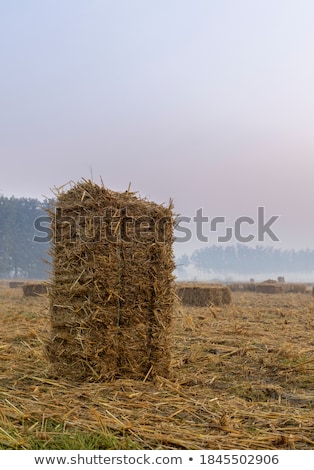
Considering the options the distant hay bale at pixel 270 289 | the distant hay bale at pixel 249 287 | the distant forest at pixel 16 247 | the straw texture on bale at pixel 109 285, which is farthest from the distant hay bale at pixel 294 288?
the distant forest at pixel 16 247

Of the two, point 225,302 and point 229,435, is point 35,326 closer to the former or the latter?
point 229,435

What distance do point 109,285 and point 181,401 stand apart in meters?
1.79

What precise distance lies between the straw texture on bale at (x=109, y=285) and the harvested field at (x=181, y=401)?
1.09 feet

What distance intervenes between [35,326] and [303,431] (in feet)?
24.2

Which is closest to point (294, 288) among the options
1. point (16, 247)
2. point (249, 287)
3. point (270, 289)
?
point (249, 287)

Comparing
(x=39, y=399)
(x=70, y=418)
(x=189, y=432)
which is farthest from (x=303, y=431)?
(x=39, y=399)

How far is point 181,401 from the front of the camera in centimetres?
596

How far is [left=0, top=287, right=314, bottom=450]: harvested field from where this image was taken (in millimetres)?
→ 4680

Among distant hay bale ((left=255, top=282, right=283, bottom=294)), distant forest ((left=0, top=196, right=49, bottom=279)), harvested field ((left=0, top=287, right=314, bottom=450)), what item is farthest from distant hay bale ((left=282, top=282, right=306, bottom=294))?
distant forest ((left=0, top=196, right=49, bottom=279))

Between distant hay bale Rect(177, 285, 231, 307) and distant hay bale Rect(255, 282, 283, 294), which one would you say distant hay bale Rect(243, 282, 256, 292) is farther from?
distant hay bale Rect(177, 285, 231, 307)

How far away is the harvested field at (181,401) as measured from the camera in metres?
4.68

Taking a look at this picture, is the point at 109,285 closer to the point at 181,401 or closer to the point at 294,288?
the point at 181,401

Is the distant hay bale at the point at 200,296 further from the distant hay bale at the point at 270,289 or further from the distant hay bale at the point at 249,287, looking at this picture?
the distant hay bale at the point at 249,287

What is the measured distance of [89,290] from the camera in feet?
22.7
